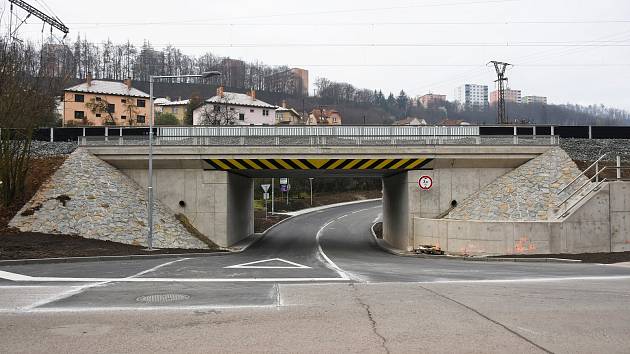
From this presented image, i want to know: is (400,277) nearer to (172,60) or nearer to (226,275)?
(226,275)

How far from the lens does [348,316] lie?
8102 millimetres

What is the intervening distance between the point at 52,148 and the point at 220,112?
144 feet

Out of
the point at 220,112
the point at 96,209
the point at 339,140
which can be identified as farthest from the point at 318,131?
the point at 220,112

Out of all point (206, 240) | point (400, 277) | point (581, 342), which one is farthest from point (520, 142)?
point (581, 342)

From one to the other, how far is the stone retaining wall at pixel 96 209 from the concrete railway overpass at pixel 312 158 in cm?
88

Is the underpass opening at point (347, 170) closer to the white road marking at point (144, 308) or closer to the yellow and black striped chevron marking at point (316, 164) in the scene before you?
the yellow and black striped chevron marking at point (316, 164)

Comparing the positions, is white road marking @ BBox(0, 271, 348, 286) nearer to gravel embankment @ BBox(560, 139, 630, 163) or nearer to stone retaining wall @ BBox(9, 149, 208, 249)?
stone retaining wall @ BBox(9, 149, 208, 249)

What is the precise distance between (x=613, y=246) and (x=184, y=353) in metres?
19.7

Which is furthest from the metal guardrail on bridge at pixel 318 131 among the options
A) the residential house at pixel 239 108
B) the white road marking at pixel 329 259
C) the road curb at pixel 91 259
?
the residential house at pixel 239 108

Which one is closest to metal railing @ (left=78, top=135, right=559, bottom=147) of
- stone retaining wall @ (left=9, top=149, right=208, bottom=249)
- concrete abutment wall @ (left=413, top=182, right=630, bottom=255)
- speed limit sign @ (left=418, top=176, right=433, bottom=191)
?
speed limit sign @ (left=418, top=176, right=433, bottom=191)

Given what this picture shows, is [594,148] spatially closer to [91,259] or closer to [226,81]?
[91,259]

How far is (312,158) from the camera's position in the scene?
24.6 meters

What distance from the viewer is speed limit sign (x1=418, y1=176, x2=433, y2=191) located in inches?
938

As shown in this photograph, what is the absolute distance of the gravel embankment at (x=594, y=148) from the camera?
88.4 feet
